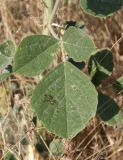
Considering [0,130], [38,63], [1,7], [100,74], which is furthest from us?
[1,7]

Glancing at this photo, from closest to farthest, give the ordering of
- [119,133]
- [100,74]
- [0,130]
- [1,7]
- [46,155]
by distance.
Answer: [100,74], [46,155], [0,130], [119,133], [1,7]

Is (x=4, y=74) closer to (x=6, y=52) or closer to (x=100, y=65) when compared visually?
(x=6, y=52)

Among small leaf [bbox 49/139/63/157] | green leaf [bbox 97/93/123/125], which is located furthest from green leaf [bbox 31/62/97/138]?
small leaf [bbox 49/139/63/157]

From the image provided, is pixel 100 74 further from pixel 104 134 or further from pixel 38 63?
pixel 104 134

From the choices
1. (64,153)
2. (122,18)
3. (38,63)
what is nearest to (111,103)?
(64,153)

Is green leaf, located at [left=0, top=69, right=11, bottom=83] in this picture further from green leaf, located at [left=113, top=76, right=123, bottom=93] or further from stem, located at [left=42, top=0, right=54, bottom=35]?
green leaf, located at [left=113, top=76, right=123, bottom=93]

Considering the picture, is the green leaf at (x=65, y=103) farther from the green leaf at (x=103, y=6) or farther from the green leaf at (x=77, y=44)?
the green leaf at (x=103, y=6)

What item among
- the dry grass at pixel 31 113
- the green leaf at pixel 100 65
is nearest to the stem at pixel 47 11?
the dry grass at pixel 31 113
